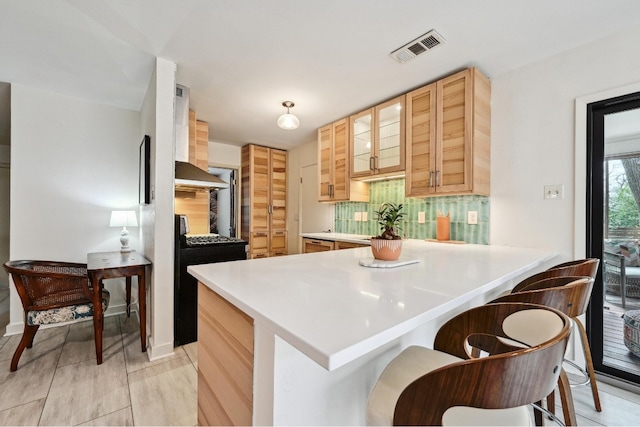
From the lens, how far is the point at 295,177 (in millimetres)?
4852

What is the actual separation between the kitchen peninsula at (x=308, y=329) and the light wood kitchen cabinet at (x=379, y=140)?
5.69 ft

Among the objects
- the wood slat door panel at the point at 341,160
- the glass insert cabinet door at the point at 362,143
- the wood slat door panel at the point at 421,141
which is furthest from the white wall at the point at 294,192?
the wood slat door panel at the point at 421,141

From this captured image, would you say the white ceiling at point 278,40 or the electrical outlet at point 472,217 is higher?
the white ceiling at point 278,40

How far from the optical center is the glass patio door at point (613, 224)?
182 cm

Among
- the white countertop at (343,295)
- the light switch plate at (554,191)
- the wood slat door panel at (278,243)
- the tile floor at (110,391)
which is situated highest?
the light switch plate at (554,191)

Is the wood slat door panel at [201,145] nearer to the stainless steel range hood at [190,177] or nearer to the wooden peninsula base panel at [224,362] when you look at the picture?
the stainless steel range hood at [190,177]

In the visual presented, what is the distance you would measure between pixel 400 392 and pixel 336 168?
2.95m

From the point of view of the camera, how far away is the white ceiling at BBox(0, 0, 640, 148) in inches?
63.1

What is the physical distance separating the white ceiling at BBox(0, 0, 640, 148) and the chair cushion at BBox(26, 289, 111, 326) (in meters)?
1.95

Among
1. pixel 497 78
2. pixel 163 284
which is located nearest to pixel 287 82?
pixel 497 78

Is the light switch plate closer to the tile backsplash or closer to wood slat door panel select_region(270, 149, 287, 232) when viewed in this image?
the tile backsplash

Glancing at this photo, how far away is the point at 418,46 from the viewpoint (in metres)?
1.95

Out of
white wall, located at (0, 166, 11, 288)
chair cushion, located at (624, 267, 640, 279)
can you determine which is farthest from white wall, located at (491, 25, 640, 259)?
white wall, located at (0, 166, 11, 288)

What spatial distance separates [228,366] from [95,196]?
3.00 meters
